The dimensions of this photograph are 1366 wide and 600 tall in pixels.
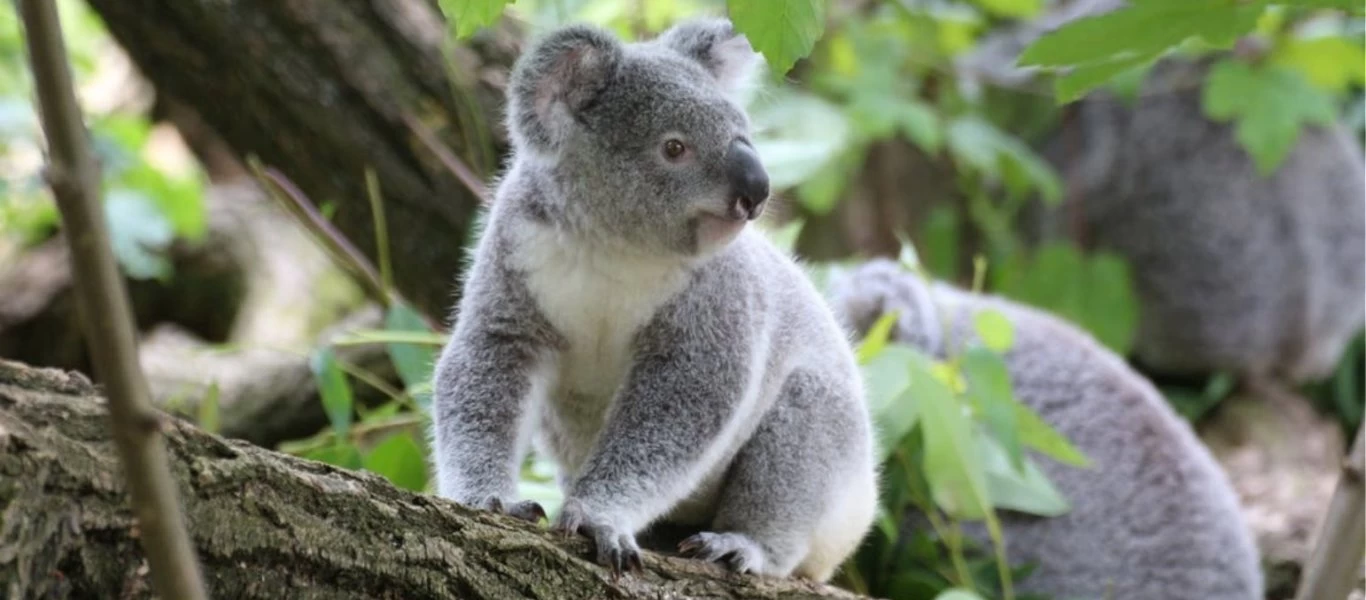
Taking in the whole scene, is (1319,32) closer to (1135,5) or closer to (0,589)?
(1135,5)

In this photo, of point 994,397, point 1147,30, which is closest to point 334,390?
point 994,397

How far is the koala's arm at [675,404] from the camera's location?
6.97 feet

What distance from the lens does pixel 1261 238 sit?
6000 millimetres

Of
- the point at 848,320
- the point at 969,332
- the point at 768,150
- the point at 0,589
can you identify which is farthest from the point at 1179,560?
the point at 0,589

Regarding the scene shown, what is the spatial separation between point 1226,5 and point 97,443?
4.07 ft

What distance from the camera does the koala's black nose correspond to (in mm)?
2080

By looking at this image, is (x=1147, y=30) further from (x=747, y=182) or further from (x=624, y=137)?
(x=624, y=137)

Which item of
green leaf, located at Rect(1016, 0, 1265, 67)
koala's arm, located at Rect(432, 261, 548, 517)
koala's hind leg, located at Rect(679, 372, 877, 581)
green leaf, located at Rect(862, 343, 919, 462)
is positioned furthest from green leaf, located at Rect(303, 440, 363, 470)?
green leaf, located at Rect(1016, 0, 1265, 67)

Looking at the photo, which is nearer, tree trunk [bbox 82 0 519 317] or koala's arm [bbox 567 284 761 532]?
koala's arm [bbox 567 284 761 532]

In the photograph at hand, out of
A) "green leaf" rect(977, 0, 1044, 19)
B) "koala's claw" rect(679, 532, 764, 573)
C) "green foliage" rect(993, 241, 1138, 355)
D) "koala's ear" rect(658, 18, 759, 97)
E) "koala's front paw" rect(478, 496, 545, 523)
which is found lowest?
"green foliage" rect(993, 241, 1138, 355)

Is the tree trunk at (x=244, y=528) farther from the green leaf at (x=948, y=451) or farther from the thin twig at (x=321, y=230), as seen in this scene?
the thin twig at (x=321, y=230)

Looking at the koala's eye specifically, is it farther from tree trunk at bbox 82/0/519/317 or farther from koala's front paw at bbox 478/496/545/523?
tree trunk at bbox 82/0/519/317

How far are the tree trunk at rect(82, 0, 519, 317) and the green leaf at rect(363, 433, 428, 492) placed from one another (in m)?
0.92

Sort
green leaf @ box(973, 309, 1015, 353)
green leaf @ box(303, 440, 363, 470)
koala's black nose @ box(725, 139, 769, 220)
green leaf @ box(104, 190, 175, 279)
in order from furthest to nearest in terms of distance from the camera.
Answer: green leaf @ box(104, 190, 175, 279), green leaf @ box(973, 309, 1015, 353), green leaf @ box(303, 440, 363, 470), koala's black nose @ box(725, 139, 769, 220)
